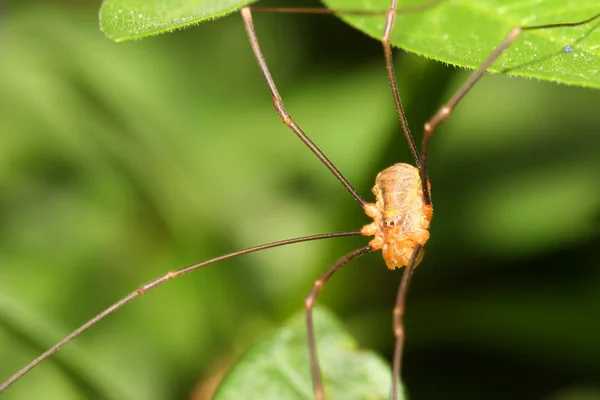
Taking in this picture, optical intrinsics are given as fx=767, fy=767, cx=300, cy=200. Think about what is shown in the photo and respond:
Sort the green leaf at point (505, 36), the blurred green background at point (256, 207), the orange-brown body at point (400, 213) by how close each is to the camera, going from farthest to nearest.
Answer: the blurred green background at point (256, 207)
the orange-brown body at point (400, 213)
the green leaf at point (505, 36)

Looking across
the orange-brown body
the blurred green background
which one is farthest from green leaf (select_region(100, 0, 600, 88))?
the orange-brown body

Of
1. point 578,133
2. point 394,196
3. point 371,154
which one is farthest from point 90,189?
point 578,133

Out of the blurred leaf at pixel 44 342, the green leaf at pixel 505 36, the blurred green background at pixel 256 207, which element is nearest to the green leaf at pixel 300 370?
the blurred green background at pixel 256 207

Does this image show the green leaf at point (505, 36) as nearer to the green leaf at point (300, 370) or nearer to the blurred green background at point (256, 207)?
the blurred green background at point (256, 207)

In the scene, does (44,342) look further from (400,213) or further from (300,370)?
(400,213)

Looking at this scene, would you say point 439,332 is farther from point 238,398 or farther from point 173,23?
point 173,23

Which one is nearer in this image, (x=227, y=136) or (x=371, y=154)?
(x=371, y=154)

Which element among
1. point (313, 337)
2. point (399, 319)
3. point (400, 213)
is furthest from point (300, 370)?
point (400, 213)
